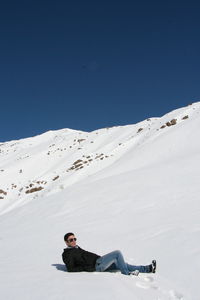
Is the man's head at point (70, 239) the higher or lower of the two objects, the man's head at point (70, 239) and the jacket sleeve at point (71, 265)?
the higher

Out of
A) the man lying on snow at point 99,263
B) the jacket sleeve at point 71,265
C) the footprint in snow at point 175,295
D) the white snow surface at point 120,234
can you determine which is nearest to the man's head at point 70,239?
the man lying on snow at point 99,263

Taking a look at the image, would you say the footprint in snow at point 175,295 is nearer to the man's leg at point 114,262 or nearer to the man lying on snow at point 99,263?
the man lying on snow at point 99,263

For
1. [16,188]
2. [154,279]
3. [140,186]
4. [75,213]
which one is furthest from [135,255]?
[16,188]

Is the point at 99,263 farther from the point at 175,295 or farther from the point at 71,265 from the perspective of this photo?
the point at 175,295

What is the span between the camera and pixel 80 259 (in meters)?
7.14

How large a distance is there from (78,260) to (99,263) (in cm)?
49

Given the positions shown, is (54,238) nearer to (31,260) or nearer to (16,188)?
(31,260)

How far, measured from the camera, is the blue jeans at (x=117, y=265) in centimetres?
691

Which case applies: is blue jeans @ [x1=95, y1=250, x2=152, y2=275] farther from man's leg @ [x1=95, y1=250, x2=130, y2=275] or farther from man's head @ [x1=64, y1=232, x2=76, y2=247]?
man's head @ [x1=64, y1=232, x2=76, y2=247]

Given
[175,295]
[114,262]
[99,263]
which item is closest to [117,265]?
[114,262]

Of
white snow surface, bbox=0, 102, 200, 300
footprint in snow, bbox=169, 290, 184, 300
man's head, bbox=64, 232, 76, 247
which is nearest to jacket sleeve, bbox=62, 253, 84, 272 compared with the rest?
white snow surface, bbox=0, 102, 200, 300

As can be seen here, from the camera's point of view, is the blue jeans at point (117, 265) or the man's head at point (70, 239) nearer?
the blue jeans at point (117, 265)

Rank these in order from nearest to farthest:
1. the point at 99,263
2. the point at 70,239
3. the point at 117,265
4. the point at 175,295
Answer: the point at 175,295, the point at 117,265, the point at 99,263, the point at 70,239

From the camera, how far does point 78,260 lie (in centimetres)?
714
